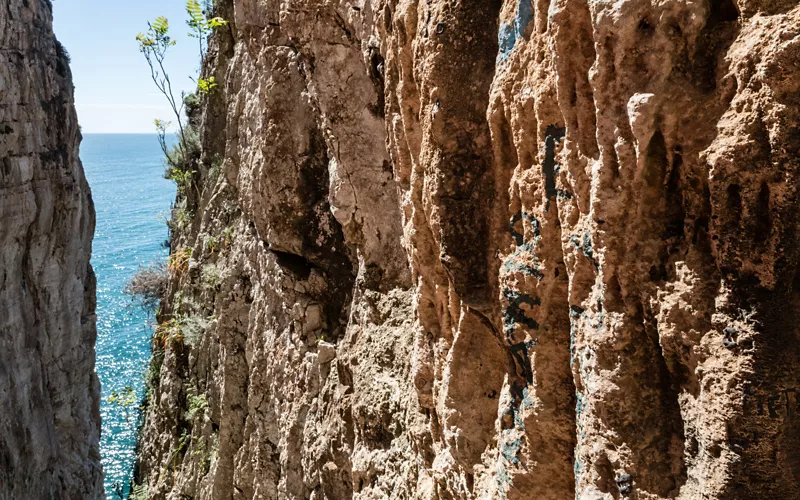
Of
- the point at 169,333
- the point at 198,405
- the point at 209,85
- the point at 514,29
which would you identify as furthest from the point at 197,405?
the point at 514,29

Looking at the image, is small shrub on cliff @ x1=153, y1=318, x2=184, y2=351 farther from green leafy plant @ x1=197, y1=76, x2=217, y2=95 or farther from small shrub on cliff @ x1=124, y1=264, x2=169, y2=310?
small shrub on cliff @ x1=124, y1=264, x2=169, y2=310

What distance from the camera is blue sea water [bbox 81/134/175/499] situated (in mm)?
18531

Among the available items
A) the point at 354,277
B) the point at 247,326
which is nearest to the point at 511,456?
the point at 354,277

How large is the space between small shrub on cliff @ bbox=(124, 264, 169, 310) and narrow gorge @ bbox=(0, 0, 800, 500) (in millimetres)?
15437

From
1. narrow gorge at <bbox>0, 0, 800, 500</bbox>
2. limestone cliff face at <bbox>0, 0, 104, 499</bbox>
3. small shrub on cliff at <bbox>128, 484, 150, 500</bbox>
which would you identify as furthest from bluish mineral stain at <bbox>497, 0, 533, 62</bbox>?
limestone cliff face at <bbox>0, 0, 104, 499</bbox>

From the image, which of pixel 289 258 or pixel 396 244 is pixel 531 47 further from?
pixel 289 258

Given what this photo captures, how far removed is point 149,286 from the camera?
21.6 meters

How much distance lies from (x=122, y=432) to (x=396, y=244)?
17.7 m

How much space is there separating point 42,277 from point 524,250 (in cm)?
1257

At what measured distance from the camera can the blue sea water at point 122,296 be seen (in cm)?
1853

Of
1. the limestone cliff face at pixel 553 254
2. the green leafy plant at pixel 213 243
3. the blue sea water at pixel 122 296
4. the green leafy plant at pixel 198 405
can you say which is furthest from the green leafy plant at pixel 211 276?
the blue sea water at pixel 122 296

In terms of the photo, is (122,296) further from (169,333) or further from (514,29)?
(514,29)

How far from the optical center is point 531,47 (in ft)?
8.09

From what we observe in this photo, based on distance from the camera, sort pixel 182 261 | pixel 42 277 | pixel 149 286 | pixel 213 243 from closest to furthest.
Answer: pixel 213 243 → pixel 182 261 → pixel 42 277 → pixel 149 286
